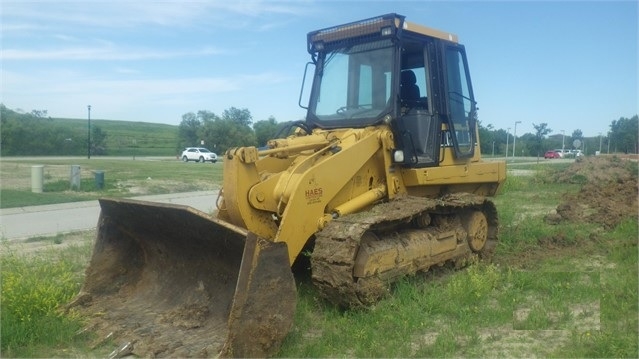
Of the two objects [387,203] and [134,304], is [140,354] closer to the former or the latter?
[134,304]

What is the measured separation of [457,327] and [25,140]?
60058 mm

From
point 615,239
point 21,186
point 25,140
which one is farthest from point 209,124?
point 615,239

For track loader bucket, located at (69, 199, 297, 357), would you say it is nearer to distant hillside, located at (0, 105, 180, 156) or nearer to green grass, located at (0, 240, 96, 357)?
green grass, located at (0, 240, 96, 357)

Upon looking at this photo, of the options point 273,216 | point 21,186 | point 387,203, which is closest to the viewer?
point 273,216

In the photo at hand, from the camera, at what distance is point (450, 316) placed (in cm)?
584

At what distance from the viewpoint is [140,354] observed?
4.96 metres

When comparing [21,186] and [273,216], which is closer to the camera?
[273,216]

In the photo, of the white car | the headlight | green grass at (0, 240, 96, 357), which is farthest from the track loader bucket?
Result: the white car

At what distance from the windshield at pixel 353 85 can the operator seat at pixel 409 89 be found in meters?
0.46

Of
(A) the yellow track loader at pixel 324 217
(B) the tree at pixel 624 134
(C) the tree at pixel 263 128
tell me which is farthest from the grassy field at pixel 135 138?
(A) the yellow track loader at pixel 324 217

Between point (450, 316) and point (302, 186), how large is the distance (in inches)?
73.8

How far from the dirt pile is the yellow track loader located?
384 centimetres

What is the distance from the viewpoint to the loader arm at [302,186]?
5.86 meters

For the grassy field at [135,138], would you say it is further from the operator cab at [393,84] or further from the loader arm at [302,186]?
the loader arm at [302,186]
